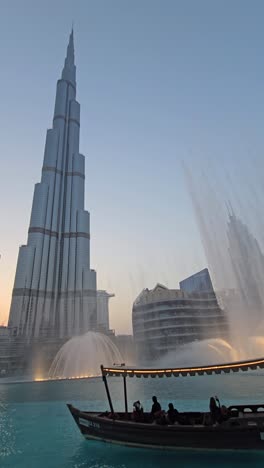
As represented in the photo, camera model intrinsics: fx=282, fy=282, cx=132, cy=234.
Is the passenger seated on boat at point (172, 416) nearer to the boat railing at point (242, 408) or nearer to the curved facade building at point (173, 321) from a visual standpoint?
the boat railing at point (242, 408)

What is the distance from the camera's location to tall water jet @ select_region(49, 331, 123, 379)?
69.8 meters

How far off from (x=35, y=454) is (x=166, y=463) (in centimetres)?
647

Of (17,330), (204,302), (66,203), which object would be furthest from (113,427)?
(66,203)

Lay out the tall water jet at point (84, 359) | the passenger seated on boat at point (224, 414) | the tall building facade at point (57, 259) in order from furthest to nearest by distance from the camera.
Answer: the tall building facade at point (57, 259) → the tall water jet at point (84, 359) → the passenger seated on boat at point (224, 414)

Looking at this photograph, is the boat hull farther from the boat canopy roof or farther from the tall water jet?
the tall water jet

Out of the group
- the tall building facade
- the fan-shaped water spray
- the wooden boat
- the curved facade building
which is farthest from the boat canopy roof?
the tall building facade

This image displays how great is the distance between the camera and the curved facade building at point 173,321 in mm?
91562

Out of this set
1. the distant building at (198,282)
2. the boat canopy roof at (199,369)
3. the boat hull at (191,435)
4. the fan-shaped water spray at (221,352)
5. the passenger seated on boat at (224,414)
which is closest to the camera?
the boat hull at (191,435)

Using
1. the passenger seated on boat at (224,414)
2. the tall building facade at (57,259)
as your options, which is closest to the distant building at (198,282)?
the tall building facade at (57,259)

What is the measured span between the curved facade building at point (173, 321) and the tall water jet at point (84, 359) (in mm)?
12981

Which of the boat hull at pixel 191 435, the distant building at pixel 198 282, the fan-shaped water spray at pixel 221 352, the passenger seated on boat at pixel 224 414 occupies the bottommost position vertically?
the boat hull at pixel 191 435

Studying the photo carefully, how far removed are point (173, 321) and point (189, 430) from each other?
272 ft

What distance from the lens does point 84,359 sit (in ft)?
239

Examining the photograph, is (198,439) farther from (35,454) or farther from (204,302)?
(204,302)
